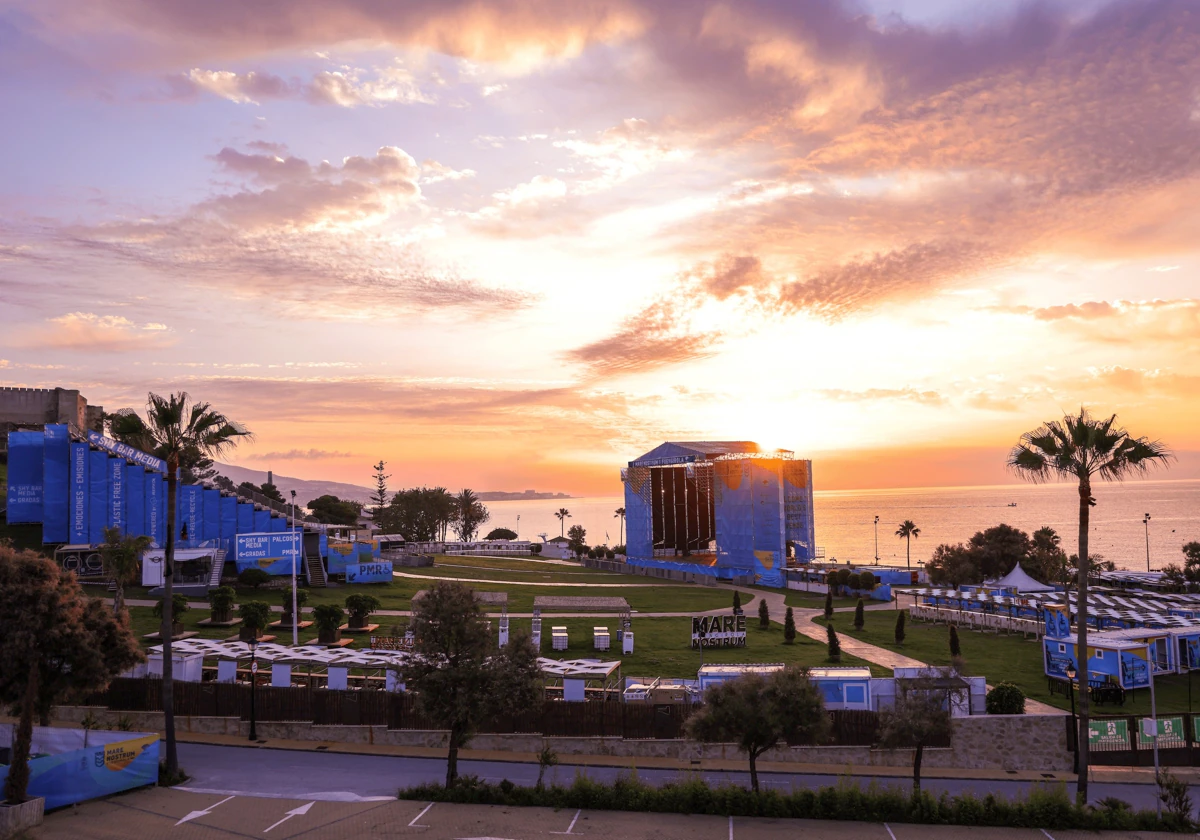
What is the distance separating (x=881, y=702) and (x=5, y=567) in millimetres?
24856

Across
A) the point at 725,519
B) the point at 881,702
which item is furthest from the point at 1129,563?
the point at 881,702

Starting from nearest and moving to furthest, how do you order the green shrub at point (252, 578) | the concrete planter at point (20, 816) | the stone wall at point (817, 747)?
the concrete planter at point (20, 816) < the stone wall at point (817, 747) < the green shrub at point (252, 578)

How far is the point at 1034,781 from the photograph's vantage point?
24234 mm

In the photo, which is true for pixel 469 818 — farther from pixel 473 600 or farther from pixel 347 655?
pixel 347 655

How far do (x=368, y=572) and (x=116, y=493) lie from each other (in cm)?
1741

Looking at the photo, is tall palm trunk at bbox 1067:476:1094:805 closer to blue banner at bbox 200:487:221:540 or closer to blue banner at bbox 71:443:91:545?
blue banner at bbox 200:487:221:540

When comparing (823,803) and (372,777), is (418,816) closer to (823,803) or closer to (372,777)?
(372,777)

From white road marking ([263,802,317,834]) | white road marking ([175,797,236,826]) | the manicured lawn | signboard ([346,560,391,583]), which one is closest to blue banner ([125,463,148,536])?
signboard ([346,560,391,583])

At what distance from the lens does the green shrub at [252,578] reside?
5294 centimetres

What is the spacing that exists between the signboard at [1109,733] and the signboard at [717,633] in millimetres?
16605

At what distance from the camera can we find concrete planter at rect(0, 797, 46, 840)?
61.5 feet

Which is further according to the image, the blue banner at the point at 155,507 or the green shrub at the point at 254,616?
the blue banner at the point at 155,507

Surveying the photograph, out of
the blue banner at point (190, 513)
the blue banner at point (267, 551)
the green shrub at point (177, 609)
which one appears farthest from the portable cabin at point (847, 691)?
the blue banner at point (190, 513)

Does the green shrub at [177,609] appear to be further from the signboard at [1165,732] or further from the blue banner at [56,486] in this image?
the signboard at [1165,732]
